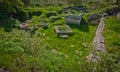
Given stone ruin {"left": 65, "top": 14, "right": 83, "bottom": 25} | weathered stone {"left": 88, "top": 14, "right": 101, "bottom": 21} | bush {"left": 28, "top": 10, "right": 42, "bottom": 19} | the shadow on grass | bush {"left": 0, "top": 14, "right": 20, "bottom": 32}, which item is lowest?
bush {"left": 28, "top": 10, "right": 42, "bottom": 19}

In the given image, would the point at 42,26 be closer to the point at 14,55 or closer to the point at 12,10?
the point at 12,10

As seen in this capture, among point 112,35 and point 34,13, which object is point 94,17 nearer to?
point 34,13

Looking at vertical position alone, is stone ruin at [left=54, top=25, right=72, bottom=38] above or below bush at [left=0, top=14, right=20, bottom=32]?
above


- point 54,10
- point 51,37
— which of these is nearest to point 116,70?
point 51,37

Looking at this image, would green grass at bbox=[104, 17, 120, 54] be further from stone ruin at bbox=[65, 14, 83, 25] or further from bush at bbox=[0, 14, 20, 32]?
bush at bbox=[0, 14, 20, 32]

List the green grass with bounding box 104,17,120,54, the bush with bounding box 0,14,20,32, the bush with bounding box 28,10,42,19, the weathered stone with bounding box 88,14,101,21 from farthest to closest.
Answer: the bush with bounding box 28,10,42,19 → the weathered stone with bounding box 88,14,101,21 → the bush with bounding box 0,14,20,32 → the green grass with bounding box 104,17,120,54

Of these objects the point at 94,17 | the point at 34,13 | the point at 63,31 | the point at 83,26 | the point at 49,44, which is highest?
the point at 49,44

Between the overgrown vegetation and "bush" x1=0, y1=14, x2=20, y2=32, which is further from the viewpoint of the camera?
"bush" x1=0, y1=14, x2=20, y2=32

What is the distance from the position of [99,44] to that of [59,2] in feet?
88.7

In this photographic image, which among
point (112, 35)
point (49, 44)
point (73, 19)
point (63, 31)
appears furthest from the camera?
point (73, 19)

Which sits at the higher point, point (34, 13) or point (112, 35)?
point (112, 35)

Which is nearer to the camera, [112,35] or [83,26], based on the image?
[112,35]

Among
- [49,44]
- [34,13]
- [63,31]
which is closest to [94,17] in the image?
[34,13]

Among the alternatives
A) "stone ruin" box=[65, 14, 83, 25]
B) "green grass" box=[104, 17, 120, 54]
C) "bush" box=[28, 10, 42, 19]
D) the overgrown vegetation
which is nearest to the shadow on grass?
the overgrown vegetation
